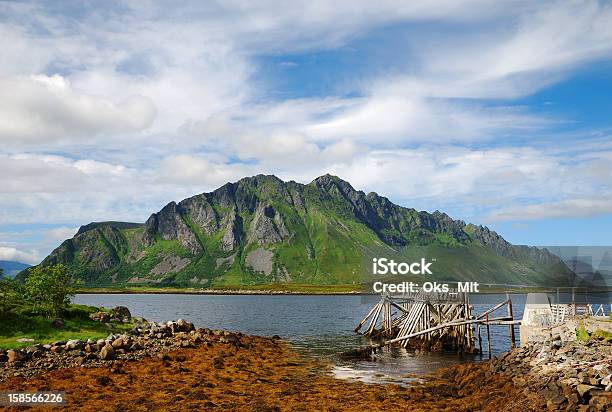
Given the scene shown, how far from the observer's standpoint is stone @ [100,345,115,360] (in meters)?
31.5

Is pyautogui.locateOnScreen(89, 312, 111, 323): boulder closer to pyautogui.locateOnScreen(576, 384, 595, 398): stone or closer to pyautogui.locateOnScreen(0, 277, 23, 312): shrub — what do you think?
pyautogui.locateOnScreen(0, 277, 23, 312): shrub

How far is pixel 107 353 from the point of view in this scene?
31719 mm

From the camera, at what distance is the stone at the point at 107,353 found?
3151 centimetres

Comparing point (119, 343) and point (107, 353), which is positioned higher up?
point (119, 343)

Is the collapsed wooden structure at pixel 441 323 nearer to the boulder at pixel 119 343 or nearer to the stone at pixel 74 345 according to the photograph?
the boulder at pixel 119 343

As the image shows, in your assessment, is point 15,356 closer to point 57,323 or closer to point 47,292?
point 57,323

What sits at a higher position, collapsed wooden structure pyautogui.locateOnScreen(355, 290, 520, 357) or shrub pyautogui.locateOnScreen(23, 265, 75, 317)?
shrub pyautogui.locateOnScreen(23, 265, 75, 317)

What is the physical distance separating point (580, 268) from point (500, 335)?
29.0 m

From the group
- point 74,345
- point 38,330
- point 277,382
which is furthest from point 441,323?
point 38,330

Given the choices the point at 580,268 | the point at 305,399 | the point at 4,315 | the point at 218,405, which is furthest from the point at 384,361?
the point at 580,268

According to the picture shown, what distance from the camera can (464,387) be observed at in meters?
28.2

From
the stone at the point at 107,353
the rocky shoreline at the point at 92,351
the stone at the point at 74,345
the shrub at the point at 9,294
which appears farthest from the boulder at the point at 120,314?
the stone at the point at 107,353

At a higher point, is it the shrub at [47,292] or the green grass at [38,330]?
the shrub at [47,292]

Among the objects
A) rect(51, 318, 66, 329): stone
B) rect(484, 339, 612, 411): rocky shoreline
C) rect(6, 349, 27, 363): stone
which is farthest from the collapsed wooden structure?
rect(6, 349, 27, 363): stone
